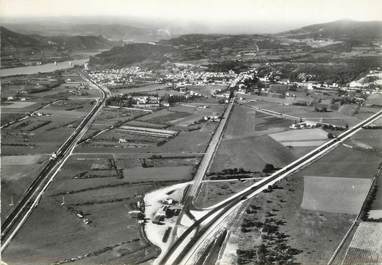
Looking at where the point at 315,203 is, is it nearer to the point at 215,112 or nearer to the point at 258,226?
the point at 258,226

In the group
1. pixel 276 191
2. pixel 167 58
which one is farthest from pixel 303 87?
pixel 276 191

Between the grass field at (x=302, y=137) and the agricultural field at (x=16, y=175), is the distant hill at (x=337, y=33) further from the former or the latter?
the agricultural field at (x=16, y=175)

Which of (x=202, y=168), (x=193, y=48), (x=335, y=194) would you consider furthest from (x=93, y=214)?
(x=193, y=48)

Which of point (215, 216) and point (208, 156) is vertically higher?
point (208, 156)

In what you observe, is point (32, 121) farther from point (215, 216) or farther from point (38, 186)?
point (215, 216)

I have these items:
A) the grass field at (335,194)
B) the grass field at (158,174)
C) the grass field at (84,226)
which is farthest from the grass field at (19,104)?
the grass field at (335,194)

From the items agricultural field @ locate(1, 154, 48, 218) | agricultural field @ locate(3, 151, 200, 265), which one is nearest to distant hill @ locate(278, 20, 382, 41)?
agricultural field @ locate(3, 151, 200, 265)
